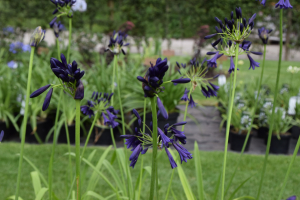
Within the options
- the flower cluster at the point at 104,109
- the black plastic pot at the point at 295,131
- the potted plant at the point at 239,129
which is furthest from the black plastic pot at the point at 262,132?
the flower cluster at the point at 104,109

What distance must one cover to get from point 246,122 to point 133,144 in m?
2.63

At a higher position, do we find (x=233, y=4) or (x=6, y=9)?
(x=233, y=4)

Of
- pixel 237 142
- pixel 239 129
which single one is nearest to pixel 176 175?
pixel 237 142

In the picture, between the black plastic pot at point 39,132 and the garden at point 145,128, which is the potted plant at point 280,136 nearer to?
the garden at point 145,128

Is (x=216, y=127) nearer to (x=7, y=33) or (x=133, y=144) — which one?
(x=133, y=144)

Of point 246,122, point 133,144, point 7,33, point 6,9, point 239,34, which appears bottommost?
point 246,122

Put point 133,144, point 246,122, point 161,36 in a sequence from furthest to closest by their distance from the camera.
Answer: point 161,36 < point 246,122 < point 133,144

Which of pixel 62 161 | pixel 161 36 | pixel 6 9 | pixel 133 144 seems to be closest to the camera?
pixel 133 144

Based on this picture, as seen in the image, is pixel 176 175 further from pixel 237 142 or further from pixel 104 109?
pixel 104 109

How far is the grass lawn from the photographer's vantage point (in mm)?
2339

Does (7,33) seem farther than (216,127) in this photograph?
Yes

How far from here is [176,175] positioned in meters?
2.65

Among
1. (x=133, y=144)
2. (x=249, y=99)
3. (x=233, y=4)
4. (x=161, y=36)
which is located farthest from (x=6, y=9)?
(x=133, y=144)

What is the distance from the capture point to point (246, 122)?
3264 millimetres
